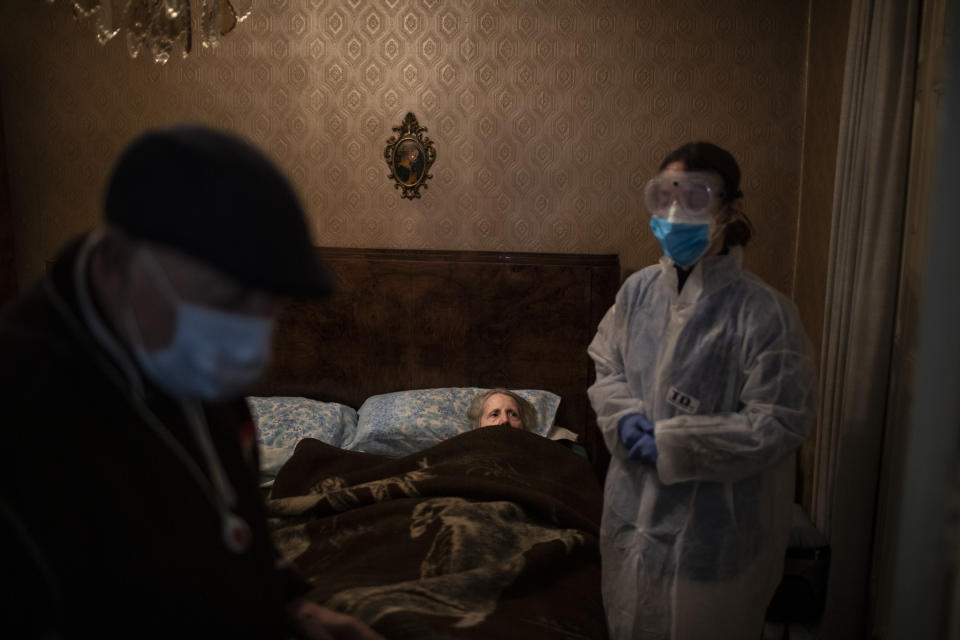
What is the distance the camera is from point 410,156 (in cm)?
302

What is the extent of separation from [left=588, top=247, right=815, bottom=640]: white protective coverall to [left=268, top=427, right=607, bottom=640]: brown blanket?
22 cm

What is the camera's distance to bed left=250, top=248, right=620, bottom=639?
1.62m

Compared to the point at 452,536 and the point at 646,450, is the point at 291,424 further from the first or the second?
the point at 646,450

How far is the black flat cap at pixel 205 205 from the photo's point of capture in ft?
2.08

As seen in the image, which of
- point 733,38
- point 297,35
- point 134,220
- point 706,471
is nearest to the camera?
point 134,220

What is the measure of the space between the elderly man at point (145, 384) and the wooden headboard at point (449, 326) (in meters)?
2.23

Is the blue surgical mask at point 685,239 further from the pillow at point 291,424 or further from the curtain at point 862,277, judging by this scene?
the pillow at point 291,424

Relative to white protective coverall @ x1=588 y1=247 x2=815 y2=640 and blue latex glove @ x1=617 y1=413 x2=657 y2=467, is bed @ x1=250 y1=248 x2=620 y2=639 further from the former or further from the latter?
blue latex glove @ x1=617 y1=413 x2=657 y2=467

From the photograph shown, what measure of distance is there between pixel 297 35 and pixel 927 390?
2713 millimetres

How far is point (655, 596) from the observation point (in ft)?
4.99

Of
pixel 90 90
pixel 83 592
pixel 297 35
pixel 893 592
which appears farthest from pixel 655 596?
pixel 90 90

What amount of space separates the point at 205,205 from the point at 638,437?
1.13m

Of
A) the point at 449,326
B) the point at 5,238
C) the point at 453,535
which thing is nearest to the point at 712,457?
the point at 453,535

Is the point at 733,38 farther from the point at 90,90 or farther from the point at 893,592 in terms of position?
the point at 90,90
